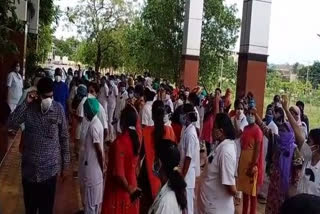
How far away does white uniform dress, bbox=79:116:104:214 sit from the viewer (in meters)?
5.41

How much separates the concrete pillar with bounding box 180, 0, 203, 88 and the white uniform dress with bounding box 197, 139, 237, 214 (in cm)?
1378

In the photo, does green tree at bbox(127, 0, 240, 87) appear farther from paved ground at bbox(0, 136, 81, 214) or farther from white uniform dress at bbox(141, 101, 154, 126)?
white uniform dress at bbox(141, 101, 154, 126)

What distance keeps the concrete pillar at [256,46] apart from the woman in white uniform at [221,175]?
26.8 ft

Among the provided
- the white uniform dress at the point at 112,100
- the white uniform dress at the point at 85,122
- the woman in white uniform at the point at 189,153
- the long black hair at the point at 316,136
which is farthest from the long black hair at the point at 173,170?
the white uniform dress at the point at 112,100

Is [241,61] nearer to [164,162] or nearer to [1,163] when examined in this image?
[1,163]

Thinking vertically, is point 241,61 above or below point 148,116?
above

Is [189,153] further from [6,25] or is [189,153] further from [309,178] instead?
[6,25]

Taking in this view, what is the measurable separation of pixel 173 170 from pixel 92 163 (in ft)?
7.75

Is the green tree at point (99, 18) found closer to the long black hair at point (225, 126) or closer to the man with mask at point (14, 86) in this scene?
the man with mask at point (14, 86)

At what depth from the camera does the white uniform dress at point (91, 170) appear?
213 inches

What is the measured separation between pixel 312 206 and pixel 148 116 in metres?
6.59

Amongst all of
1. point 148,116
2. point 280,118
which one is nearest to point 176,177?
point 280,118

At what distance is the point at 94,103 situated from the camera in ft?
18.4

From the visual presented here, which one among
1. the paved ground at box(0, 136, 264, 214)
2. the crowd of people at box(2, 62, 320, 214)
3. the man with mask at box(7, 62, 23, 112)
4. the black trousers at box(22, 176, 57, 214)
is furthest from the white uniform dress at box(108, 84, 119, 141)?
the black trousers at box(22, 176, 57, 214)
